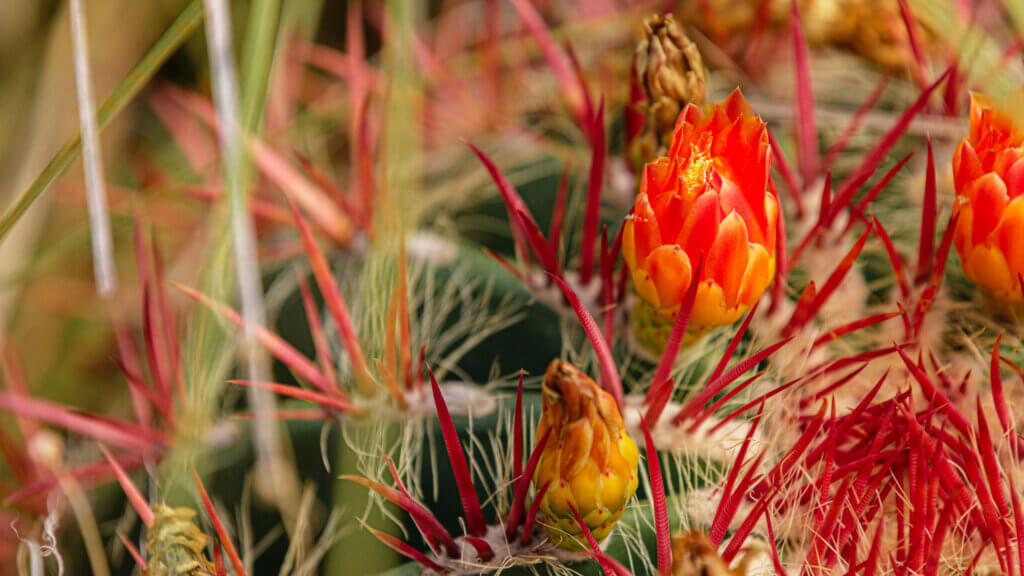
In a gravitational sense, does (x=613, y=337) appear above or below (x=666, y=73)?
below

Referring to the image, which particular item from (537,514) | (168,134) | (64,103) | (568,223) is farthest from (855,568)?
(168,134)

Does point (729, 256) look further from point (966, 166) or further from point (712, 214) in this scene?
point (966, 166)

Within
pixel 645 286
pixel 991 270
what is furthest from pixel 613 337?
pixel 991 270

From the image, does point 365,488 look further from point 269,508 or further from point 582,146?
point 582,146

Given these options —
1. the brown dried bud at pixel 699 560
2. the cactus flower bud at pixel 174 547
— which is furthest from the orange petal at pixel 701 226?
the cactus flower bud at pixel 174 547

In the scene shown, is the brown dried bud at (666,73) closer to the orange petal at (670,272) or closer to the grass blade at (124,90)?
the orange petal at (670,272)

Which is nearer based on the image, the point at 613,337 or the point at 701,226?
the point at 701,226
